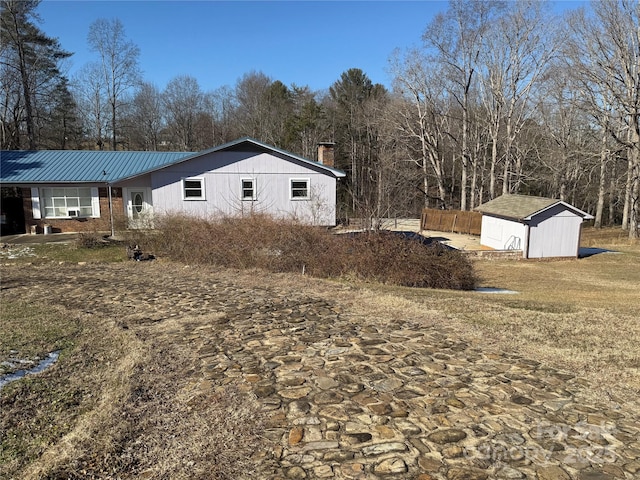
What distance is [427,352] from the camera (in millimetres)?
6129

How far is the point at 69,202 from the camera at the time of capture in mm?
24234

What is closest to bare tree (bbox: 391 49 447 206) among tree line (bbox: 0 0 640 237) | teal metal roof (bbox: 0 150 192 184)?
tree line (bbox: 0 0 640 237)

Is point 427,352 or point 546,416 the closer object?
point 546,416

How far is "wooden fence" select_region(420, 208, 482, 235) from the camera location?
1193 inches

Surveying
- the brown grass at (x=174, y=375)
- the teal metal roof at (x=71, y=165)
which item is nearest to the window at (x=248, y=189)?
the teal metal roof at (x=71, y=165)

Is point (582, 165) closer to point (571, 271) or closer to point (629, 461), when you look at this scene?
point (571, 271)

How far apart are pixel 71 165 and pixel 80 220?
348cm

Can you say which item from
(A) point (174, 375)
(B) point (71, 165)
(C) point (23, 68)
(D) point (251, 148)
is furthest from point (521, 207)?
→ (C) point (23, 68)

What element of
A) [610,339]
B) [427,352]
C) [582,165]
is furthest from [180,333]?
[582,165]

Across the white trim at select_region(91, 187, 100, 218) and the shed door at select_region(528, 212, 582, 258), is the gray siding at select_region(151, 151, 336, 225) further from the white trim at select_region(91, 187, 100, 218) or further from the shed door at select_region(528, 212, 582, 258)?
the shed door at select_region(528, 212, 582, 258)

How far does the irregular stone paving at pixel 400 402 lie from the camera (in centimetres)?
368

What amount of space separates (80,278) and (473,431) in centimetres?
1138

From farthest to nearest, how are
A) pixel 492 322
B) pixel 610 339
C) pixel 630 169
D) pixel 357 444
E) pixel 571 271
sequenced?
pixel 630 169, pixel 571 271, pixel 492 322, pixel 610 339, pixel 357 444

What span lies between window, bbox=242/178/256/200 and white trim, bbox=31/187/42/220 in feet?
36.6
